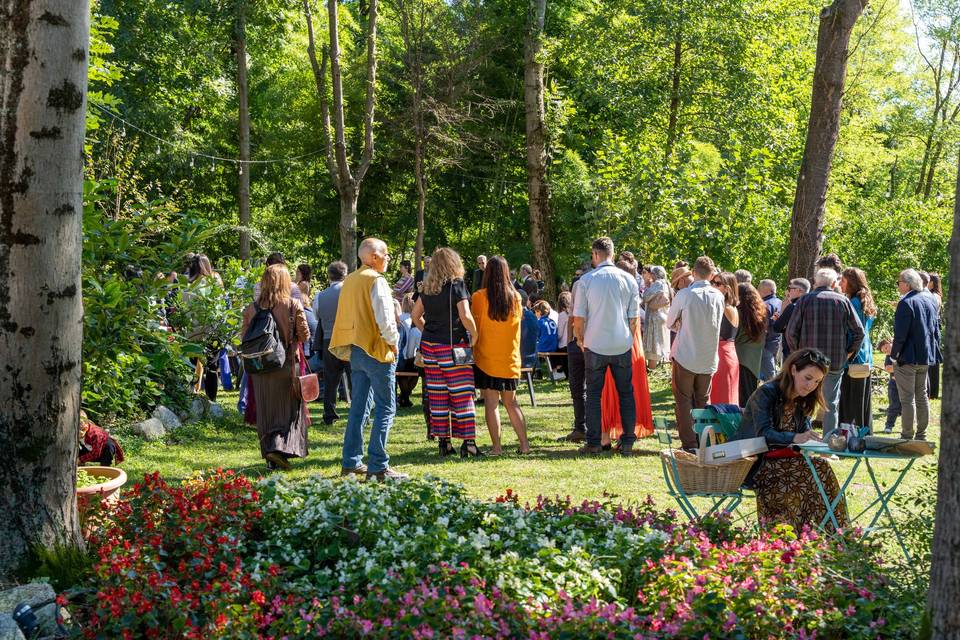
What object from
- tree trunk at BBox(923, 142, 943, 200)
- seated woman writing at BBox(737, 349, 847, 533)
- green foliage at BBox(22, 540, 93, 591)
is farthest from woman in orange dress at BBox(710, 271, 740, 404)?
tree trunk at BBox(923, 142, 943, 200)

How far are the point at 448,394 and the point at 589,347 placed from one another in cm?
150

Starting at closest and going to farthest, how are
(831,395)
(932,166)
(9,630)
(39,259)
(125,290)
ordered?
(9,630)
(39,259)
(125,290)
(831,395)
(932,166)

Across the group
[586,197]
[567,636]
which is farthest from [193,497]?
[586,197]

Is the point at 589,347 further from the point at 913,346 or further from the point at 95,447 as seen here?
the point at 95,447

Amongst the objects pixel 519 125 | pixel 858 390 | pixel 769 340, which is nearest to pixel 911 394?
pixel 858 390

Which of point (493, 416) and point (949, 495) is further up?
point (949, 495)

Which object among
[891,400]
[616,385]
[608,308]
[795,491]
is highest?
[608,308]

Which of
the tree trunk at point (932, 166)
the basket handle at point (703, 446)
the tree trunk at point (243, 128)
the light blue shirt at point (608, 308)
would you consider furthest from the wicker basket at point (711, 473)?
the tree trunk at point (932, 166)

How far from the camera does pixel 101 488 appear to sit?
5535mm

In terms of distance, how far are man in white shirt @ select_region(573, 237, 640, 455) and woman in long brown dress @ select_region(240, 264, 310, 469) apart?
2817 millimetres

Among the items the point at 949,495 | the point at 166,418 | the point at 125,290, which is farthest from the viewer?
the point at 166,418

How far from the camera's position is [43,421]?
468 centimetres

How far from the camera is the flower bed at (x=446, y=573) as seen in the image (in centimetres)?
389

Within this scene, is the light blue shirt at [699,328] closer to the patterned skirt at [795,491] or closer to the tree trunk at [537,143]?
the patterned skirt at [795,491]
